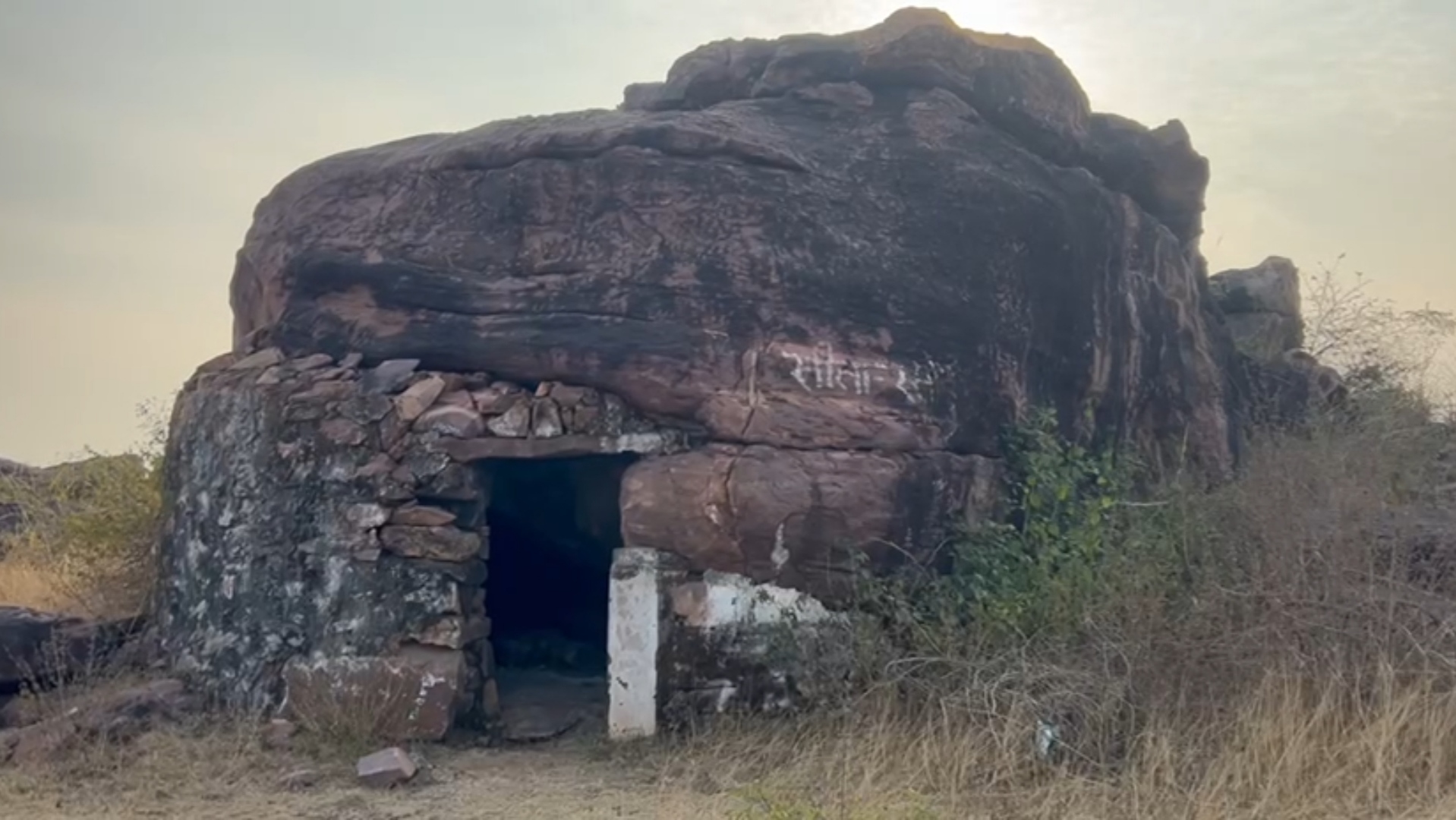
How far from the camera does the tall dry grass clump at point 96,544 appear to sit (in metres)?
8.90

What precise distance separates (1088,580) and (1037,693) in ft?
2.69

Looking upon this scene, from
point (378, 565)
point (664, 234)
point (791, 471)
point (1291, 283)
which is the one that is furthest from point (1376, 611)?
point (1291, 283)

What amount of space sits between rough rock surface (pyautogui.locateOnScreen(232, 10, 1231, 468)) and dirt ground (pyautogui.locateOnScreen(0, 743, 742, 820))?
1901mm

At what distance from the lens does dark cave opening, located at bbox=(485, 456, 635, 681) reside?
838 cm

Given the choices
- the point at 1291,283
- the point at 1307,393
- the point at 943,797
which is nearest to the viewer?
the point at 943,797

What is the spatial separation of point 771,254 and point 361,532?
2526 millimetres

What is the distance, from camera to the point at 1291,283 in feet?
41.3

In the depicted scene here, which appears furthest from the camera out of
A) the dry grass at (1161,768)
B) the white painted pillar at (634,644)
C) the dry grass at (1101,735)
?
the white painted pillar at (634,644)

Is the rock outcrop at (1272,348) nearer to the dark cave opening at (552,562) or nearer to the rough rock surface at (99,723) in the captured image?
the dark cave opening at (552,562)

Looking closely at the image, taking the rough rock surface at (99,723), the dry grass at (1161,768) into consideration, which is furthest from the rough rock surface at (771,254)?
the rough rock surface at (99,723)

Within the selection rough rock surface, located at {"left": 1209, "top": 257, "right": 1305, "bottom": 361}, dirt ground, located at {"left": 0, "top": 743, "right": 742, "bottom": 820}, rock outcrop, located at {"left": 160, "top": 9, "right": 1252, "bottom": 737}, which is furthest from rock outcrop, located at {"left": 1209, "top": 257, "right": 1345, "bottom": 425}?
dirt ground, located at {"left": 0, "top": 743, "right": 742, "bottom": 820}

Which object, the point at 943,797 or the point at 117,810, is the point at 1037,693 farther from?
the point at 117,810

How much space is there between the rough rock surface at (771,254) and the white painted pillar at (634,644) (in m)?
0.84

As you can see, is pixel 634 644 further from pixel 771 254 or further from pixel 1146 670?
pixel 1146 670
